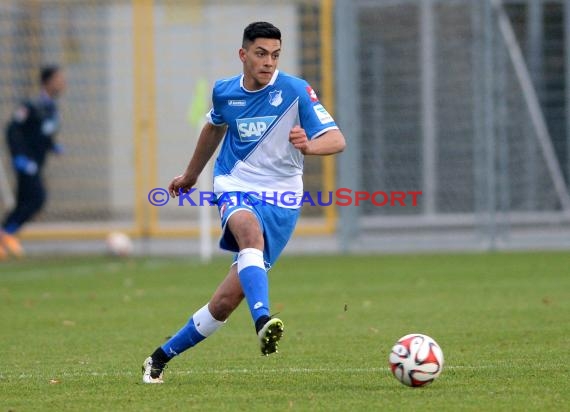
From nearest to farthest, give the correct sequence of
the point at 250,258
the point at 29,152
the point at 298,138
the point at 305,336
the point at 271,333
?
the point at 271,333
the point at 298,138
the point at 250,258
the point at 305,336
the point at 29,152

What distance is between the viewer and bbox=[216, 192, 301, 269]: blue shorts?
7.29m

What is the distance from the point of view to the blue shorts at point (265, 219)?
23.9 feet

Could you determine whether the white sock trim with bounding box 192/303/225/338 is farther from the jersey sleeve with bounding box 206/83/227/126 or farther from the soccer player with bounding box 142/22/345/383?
the jersey sleeve with bounding box 206/83/227/126

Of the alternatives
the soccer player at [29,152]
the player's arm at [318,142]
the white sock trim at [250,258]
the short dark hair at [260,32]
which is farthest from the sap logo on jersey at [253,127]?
the soccer player at [29,152]

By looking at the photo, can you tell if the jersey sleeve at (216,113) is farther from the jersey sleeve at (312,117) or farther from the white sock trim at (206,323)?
the white sock trim at (206,323)

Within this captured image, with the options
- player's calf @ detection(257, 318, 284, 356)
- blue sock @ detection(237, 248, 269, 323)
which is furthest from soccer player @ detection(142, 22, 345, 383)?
player's calf @ detection(257, 318, 284, 356)

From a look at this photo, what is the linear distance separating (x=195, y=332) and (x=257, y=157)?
1.02 m

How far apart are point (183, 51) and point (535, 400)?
15.5 meters

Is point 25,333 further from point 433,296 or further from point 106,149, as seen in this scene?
point 106,149

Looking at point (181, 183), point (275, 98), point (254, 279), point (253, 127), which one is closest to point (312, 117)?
point (275, 98)

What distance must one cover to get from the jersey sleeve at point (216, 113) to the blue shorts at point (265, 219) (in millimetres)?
437

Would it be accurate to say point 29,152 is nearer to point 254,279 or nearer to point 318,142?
point 318,142

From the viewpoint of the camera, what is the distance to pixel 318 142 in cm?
720

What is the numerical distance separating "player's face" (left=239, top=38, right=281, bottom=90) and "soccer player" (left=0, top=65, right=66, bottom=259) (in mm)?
11550
